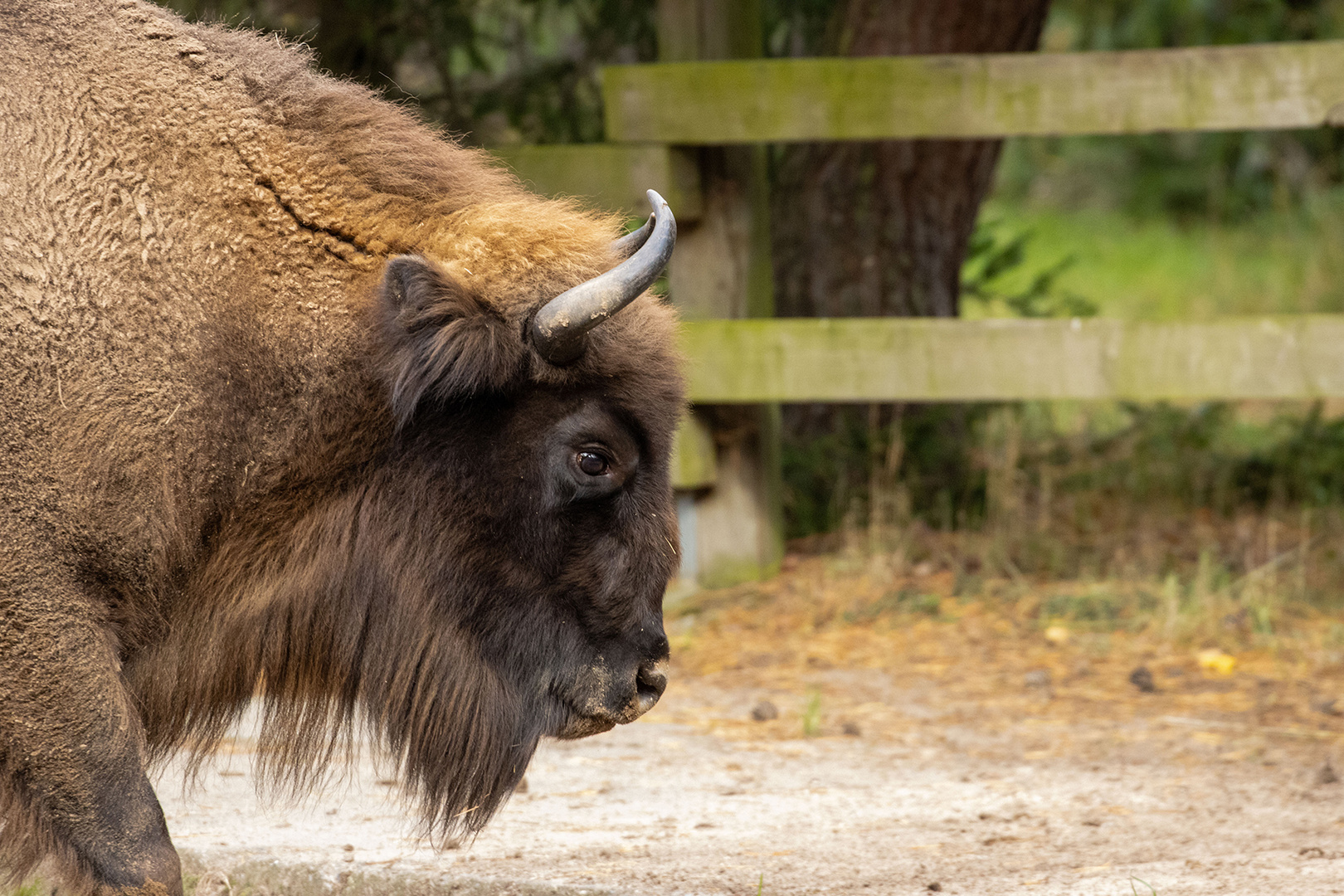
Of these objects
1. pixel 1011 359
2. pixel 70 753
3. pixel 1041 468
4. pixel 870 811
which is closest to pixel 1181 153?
pixel 1041 468

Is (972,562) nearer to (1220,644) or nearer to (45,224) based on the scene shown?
(1220,644)

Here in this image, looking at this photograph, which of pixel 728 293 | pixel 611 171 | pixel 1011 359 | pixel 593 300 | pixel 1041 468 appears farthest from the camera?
pixel 1041 468

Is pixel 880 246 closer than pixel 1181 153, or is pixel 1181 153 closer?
pixel 880 246

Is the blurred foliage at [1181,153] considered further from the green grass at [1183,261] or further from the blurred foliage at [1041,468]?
the blurred foliage at [1041,468]

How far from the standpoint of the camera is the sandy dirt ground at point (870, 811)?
3.67 meters

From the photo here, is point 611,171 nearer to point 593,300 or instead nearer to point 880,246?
point 880,246

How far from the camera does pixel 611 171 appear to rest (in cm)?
609

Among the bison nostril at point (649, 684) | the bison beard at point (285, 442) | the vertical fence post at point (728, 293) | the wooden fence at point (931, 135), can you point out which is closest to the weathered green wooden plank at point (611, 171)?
the wooden fence at point (931, 135)

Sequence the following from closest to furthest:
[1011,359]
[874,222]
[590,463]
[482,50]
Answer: [590,463], [1011,359], [874,222], [482,50]

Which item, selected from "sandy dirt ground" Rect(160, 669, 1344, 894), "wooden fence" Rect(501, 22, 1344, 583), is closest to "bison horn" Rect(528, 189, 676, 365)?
"sandy dirt ground" Rect(160, 669, 1344, 894)

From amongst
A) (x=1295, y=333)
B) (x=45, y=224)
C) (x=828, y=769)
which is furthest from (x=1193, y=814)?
(x=45, y=224)

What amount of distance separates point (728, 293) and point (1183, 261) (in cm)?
1013

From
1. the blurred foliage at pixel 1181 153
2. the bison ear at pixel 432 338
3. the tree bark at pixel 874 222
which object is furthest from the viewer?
the blurred foliage at pixel 1181 153

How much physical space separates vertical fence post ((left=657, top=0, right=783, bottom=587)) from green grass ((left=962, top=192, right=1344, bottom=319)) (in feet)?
7.19
